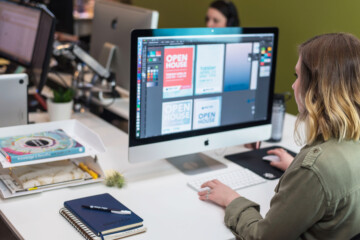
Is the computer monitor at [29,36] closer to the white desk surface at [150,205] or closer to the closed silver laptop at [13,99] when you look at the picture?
the closed silver laptop at [13,99]

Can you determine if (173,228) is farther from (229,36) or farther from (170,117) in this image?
(229,36)

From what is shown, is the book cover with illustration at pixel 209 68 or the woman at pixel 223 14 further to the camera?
the woman at pixel 223 14

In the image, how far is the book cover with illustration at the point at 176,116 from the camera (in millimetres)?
1626

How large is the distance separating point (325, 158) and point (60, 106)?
1.30 meters

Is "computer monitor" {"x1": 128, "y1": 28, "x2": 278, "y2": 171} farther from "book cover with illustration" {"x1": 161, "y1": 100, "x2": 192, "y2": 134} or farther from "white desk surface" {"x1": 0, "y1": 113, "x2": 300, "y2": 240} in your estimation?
"white desk surface" {"x1": 0, "y1": 113, "x2": 300, "y2": 240}

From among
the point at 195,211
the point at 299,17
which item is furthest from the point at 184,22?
the point at 195,211

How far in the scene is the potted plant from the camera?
83.2 inches

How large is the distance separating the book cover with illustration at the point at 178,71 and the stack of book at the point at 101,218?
416 mm

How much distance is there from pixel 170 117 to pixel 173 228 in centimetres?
Result: 42

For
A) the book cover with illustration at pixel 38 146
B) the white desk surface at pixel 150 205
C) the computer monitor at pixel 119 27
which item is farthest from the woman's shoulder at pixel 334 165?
the computer monitor at pixel 119 27

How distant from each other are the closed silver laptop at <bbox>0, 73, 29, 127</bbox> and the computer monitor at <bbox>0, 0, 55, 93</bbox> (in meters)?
0.36

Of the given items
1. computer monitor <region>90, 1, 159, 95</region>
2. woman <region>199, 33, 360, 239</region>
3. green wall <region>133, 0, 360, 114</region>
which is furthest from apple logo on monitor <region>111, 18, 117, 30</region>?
green wall <region>133, 0, 360, 114</region>

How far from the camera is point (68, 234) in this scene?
4.26 feet

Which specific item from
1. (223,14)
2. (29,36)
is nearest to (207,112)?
(29,36)
